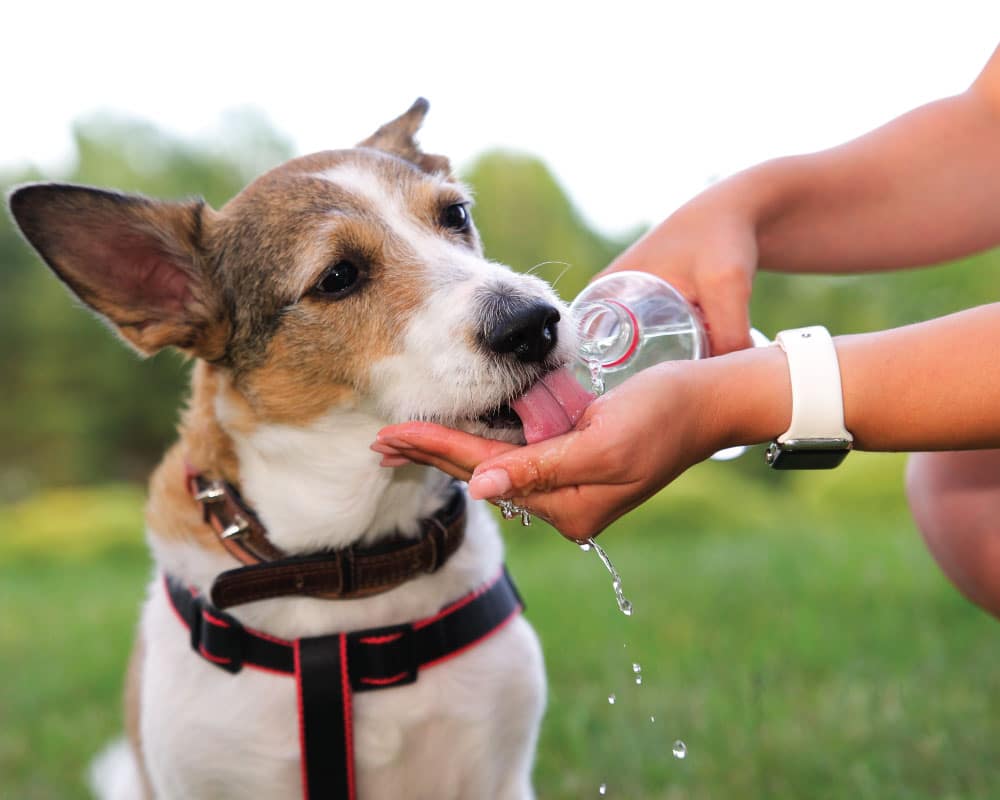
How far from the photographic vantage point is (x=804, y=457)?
2.09 meters

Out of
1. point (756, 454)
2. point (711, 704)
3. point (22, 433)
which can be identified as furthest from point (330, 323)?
point (22, 433)

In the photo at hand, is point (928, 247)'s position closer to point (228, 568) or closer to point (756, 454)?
point (228, 568)

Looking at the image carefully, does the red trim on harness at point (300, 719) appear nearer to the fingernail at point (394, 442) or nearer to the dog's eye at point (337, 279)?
the fingernail at point (394, 442)

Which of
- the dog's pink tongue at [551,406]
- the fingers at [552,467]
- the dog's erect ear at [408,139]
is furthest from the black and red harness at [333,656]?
the dog's erect ear at [408,139]

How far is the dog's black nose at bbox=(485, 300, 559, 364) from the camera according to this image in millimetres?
2346

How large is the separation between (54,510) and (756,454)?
8961mm

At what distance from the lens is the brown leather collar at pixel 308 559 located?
102 inches

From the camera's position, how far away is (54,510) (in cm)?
1225

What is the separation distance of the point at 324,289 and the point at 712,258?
3.60 feet

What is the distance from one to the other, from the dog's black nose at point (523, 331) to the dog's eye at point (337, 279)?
63 cm

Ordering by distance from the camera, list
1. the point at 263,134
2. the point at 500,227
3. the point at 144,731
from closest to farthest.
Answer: the point at 144,731 < the point at 500,227 < the point at 263,134

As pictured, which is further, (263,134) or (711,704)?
(263,134)

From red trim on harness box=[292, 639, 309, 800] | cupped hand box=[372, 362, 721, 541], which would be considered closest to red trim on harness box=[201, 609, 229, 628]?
red trim on harness box=[292, 639, 309, 800]

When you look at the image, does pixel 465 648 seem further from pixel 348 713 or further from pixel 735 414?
pixel 735 414
